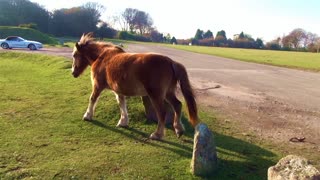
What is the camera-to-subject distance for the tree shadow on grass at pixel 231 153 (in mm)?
5848

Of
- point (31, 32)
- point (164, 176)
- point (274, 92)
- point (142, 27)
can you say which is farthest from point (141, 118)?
point (142, 27)

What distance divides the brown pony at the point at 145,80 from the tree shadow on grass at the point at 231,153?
1.09 ft

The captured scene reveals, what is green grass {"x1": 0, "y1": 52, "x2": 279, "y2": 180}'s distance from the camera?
581 cm

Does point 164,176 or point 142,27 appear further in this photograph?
point 142,27

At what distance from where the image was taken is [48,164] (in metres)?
5.97

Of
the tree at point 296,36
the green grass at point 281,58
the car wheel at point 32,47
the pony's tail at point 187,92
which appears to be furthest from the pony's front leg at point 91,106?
the tree at point 296,36

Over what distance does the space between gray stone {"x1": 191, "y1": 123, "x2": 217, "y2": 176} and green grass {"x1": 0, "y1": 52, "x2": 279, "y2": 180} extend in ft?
0.53

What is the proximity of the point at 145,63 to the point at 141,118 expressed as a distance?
6.85 feet

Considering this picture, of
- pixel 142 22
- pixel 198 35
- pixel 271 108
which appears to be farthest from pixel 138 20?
pixel 271 108

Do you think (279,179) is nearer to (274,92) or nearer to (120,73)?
(120,73)

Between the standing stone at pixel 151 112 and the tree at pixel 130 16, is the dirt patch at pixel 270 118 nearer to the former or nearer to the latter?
the standing stone at pixel 151 112

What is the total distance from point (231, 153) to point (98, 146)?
2554 mm

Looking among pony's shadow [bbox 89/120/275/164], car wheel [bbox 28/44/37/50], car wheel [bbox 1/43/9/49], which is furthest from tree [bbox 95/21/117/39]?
pony's shadow [bbox 89/120/275/164]

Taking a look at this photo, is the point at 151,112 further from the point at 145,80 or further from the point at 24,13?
the point at 24,13
